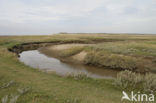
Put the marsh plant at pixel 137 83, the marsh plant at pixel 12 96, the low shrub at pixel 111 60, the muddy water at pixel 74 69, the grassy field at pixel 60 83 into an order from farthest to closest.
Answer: the low shrub at pixel 111 60, the muddy water at pixel 74 69, the marsh plant at pixel 137 83, the grassy field at pixel 60 83, the marsh plant at pixel 12 96

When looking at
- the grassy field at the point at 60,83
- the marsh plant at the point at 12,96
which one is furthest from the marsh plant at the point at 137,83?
the marsh plant at the point at 12,96

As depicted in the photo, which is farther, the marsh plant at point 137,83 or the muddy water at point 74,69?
the muddy water at point 74,69

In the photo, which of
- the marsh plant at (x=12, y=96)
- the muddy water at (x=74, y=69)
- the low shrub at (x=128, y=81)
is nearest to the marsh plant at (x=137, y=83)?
the low shrub at (x=128, y=81)

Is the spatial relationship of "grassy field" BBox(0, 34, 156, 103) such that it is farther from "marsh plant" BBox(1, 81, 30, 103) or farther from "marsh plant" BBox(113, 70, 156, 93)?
"marsh plant" BBox(113, 70, 156, 93)

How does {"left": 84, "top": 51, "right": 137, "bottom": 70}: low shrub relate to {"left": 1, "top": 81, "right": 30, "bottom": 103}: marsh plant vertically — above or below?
below

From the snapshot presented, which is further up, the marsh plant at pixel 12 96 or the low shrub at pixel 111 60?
the marsh plant at pixel 12 96

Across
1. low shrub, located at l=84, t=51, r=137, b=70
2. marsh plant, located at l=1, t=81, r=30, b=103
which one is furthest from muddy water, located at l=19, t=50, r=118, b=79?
marsh plant, located at l=1, t=81, r=30, b=103

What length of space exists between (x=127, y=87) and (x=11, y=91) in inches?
303

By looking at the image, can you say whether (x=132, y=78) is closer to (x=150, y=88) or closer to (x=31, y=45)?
(x=150, y=88)

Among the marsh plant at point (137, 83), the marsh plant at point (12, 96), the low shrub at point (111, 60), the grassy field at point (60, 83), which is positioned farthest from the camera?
the low shrub at point (111, 60)

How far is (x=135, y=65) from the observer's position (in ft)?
51.4

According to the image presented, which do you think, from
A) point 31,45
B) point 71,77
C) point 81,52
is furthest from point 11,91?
point 31,45

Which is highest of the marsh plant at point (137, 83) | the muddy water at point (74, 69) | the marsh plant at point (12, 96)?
the marsh plant at point (12, 96)

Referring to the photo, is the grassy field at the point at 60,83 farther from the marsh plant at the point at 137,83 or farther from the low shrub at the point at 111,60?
the marsh plant at the point at 137,83
